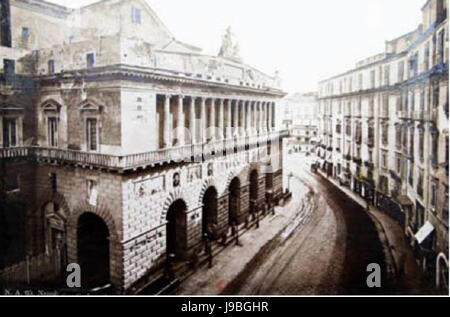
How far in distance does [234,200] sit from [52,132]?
840 cm

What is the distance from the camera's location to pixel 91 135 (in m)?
11.1

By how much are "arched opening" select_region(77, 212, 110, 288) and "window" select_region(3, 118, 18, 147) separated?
3.17 meters

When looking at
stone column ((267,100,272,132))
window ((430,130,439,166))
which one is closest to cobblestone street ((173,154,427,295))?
stone column ((267,100,272,132))

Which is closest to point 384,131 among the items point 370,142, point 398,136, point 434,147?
point 370,142

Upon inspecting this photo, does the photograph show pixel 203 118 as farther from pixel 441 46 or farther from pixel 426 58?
pixel 441 46

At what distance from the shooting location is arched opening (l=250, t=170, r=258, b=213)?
692 inches

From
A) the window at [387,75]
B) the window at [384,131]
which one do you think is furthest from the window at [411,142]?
the window at [387,75]

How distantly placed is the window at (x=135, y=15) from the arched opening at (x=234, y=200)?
26.5ft

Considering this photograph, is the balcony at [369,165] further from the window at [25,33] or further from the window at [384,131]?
the window at [25,33]

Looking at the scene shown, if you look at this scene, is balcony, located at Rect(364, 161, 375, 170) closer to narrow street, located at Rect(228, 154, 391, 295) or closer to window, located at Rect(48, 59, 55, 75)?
narrow street, located at Rect(228, 154, 391, 295)

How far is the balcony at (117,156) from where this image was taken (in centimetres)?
1045

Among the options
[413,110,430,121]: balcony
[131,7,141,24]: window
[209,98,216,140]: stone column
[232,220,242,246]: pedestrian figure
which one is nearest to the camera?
[413,110,430,121]: balcony

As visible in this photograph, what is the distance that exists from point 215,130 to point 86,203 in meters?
→ 5.45

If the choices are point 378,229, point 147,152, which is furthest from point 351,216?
point 147,152
